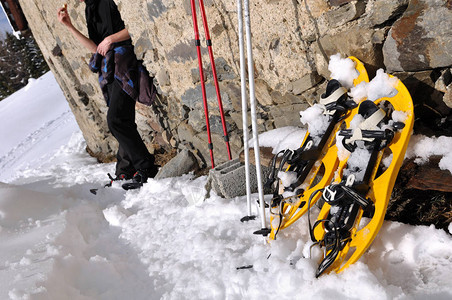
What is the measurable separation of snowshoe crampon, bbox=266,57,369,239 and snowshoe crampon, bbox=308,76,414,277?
0.19 metres

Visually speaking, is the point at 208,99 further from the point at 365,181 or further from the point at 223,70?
the point at 365,181

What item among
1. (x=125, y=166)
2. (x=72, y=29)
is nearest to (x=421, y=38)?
(x=125, y=166)

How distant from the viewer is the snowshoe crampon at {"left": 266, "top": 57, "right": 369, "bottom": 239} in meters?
1.79

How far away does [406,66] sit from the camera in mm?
1670

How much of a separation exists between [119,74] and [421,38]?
9.21 feet

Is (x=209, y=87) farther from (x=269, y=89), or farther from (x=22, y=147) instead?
(x=22, y=147)

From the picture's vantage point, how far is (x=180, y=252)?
1.98m

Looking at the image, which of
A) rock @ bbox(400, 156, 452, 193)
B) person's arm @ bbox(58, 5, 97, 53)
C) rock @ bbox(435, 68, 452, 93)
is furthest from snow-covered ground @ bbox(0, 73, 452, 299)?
person's arm @ bbox(58, 5, 97, 53)

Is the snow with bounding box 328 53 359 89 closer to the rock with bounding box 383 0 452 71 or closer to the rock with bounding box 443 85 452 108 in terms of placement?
the rock with bounding box 383 0 452 71

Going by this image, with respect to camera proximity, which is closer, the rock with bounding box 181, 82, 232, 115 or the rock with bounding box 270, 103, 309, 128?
the rock with bounding box 270, 103, 309, 128

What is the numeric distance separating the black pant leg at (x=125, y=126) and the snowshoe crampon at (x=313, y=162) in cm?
217

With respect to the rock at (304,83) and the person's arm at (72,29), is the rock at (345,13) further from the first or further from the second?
the person's arm at (72,29)

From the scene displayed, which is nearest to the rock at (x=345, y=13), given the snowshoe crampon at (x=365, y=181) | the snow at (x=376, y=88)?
the snow at (x=376, y=88)

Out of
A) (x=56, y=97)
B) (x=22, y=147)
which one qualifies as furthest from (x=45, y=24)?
(x=56, y=97)
